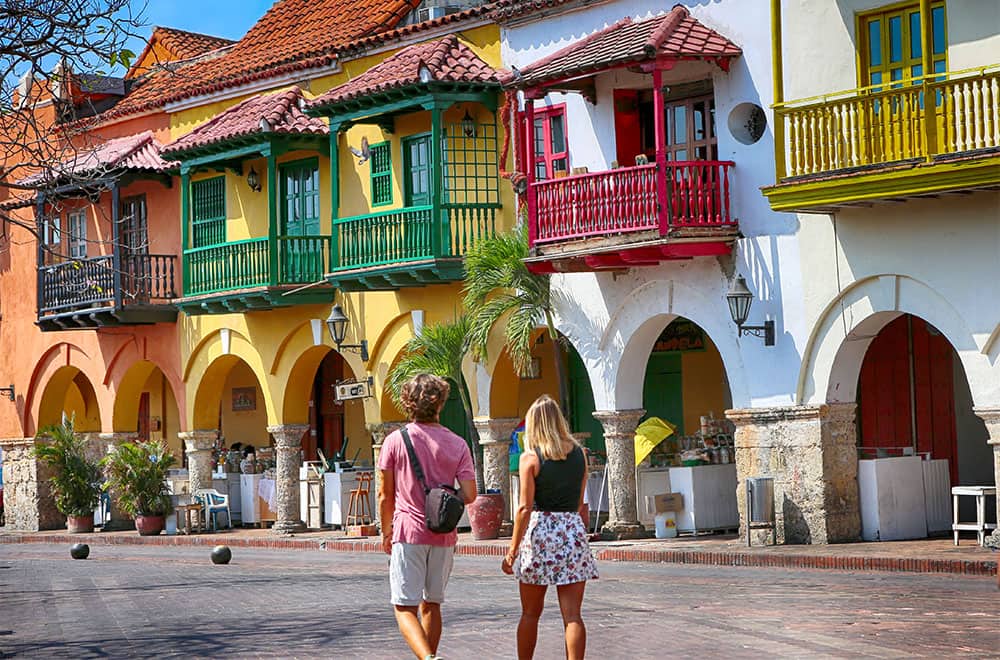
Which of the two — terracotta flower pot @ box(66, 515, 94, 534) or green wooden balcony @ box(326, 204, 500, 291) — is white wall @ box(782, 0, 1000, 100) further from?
terracotta flower pot @ box(66, 515, 94, 534)

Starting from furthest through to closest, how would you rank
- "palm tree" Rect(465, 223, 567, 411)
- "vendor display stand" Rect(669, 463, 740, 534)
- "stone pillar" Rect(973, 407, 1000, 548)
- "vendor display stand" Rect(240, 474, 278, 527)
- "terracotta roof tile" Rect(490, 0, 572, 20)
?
1. "vendor display stand" Rect(240, 474, 278, 527)
2. "terracotta roof tile" Rect(490, 0, 572, 20)
3. "palm tree" Rect(465, 223, 567, 411)
4. "vendor display stand" Rect(669, 463, 740, 534)
5. "stone pillar" Rect(973, 407, 1000, 548)

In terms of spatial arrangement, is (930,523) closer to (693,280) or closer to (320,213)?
(693,280)

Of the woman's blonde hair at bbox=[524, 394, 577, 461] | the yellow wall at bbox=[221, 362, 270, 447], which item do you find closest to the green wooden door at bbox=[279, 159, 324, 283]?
the yellow wall at bbox=[221, 362, 270, 447]

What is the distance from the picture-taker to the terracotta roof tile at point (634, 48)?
68.3 ft

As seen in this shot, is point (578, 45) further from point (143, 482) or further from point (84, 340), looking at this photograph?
point (84, 340)

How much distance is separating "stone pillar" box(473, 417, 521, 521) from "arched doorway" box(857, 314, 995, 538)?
527 cm

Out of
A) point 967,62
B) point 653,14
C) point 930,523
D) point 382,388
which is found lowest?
point 930,523

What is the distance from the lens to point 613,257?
71.4 ft

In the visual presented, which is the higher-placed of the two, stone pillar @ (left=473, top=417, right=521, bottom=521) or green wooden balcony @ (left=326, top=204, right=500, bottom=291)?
green wooden balcony @ (left=326, top=204, right=500, bottom=291)

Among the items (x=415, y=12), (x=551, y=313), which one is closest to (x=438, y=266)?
(x=551, y=313)

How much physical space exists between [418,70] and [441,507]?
1540 centimetres

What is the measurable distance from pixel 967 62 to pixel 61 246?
21.2 m

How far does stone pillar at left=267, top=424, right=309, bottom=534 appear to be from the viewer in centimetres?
2823

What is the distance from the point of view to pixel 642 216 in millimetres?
21094
